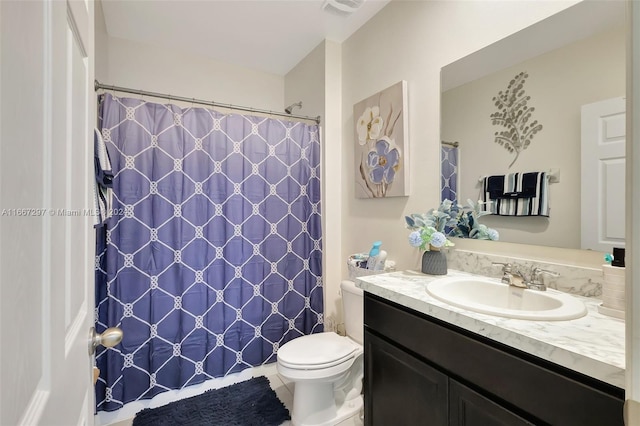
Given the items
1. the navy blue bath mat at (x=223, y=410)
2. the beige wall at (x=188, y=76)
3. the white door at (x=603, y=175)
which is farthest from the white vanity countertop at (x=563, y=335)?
the beige wall at (x=188, y=76)

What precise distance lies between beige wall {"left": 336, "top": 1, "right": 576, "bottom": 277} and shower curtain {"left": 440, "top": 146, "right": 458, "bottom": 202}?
0.03 m

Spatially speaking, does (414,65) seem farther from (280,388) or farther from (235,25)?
(280,388)

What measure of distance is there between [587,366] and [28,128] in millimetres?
1087

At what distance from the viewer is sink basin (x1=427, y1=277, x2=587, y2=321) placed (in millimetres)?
847

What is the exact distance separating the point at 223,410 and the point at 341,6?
2543 mm

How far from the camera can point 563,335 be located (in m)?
0.74

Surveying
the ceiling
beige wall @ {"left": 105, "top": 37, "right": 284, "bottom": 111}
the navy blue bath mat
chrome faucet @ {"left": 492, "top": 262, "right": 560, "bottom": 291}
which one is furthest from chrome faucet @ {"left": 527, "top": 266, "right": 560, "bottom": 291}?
beige wall @ {"left": 105, "top": 37, "right": 284, "bottom": 111}

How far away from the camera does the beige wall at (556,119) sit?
3.35ft

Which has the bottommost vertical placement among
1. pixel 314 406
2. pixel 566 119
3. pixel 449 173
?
pixel 314 406

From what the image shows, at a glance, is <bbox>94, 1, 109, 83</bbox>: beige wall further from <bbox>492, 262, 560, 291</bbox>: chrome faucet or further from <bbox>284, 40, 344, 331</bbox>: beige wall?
<bbox>492, 262, 560, 291</bbox>: chrome faucet

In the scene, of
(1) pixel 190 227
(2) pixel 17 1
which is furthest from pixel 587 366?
(1) pixel 190 227

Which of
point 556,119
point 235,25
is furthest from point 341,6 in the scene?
point 556,119

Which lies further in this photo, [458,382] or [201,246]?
[201,246]

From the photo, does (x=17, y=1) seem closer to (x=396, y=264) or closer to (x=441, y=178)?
(x=441, y=178)
